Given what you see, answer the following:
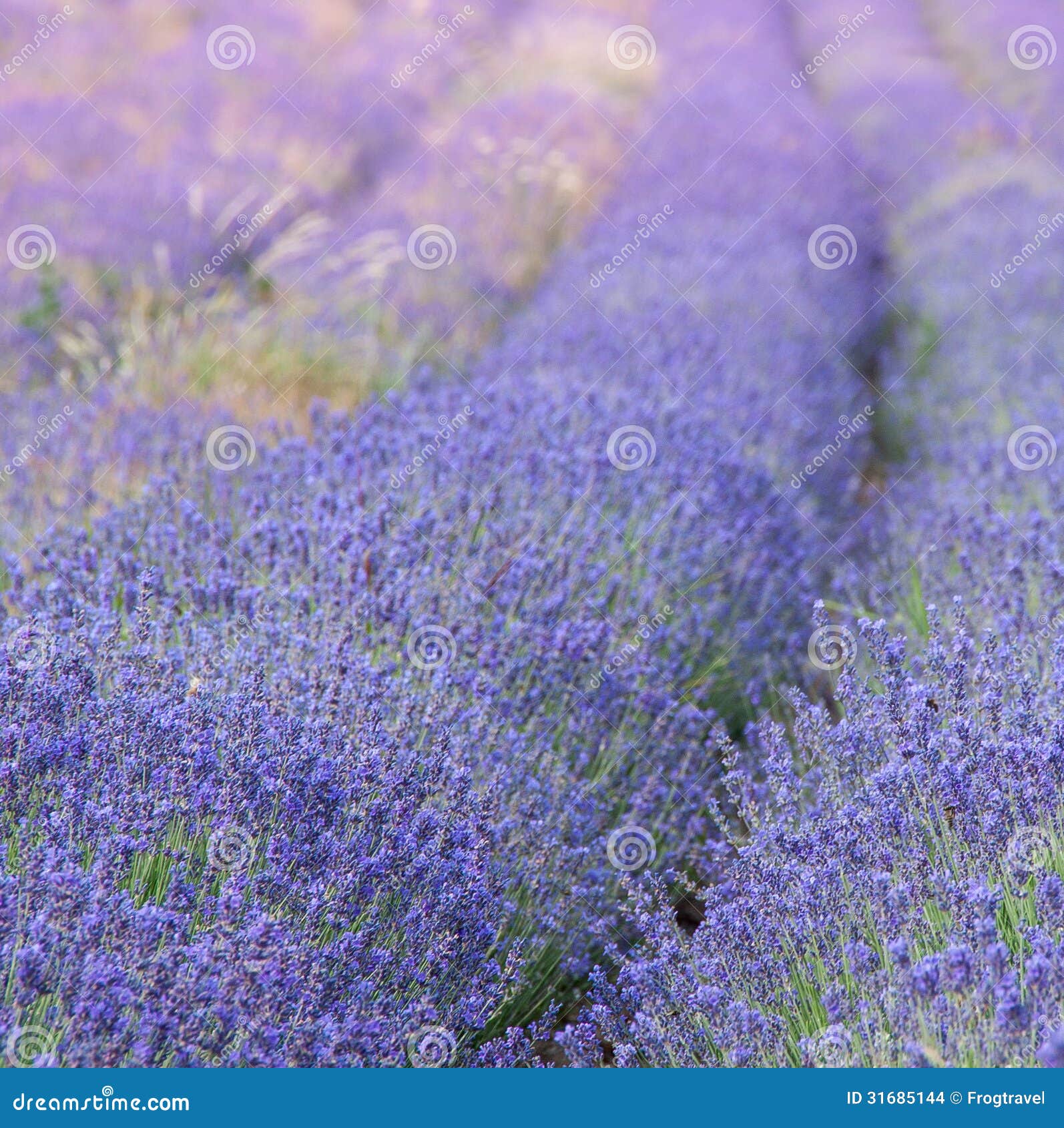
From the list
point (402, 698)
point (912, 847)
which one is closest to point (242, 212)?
point (402, 698)

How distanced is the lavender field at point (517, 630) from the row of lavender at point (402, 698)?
0.04 ft

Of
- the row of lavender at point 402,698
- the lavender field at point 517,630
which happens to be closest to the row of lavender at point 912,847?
the lavender field at point 517,630

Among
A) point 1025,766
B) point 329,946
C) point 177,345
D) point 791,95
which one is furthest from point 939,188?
point 329,946

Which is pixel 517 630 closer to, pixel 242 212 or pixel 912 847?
pixel 912 847

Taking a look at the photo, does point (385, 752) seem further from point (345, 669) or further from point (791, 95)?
point (791, 95)

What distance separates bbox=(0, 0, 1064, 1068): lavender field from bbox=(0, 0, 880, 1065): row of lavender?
1 cm

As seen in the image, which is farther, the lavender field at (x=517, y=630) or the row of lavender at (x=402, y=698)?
the lavender field at (x=517, y=630)

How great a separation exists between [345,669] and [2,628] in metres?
0.74

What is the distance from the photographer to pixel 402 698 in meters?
2.16

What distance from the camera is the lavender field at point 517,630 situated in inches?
61.9

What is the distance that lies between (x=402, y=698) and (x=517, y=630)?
371 millimetres

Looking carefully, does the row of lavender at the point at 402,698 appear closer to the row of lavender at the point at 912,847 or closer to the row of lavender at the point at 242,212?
the row of lavender at the point at 912,847

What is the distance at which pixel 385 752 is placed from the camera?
1948mm

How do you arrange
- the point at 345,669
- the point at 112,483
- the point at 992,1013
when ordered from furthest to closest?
the point at 112,483
the point at 345,669
the point at 992,1013
